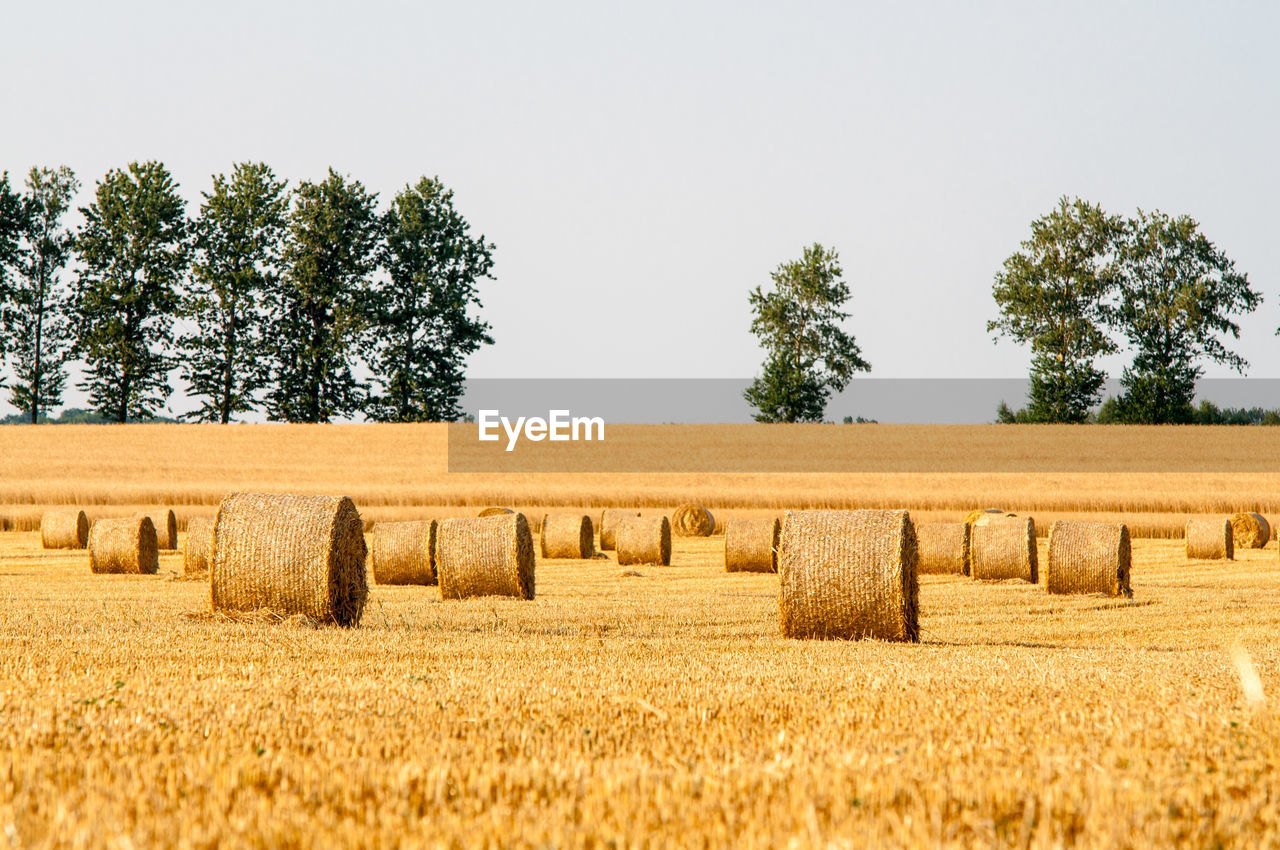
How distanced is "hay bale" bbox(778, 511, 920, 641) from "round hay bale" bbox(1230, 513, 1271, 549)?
21.0 m

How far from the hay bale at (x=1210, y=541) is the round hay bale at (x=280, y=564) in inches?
775

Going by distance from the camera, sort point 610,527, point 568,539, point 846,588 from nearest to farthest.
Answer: point 846,588, point 568,539, point 610,527

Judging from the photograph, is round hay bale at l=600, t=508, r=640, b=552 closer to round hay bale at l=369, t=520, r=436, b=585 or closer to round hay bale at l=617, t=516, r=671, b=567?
round hay bale at l=617, t=516, r=671, b=567

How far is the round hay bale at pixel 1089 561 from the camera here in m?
16.1

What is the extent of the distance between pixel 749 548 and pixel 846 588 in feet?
34.7

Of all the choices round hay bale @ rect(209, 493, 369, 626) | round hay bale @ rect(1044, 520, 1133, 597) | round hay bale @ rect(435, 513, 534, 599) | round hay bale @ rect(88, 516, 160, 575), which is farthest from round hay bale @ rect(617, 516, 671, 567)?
round hay bale @ rect(209, 493, 369, 626)

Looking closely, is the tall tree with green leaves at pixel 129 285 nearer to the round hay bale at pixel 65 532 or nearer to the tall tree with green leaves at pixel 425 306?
the tall tree with green leaves at pixel 425 306

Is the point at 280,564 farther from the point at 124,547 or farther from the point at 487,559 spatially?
the point at 124,547

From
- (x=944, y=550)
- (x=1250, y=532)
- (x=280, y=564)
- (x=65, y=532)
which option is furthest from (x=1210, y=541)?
(x=65, y=532)

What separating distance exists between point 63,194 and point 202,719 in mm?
59541

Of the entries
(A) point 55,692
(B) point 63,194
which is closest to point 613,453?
(B) point 63,194

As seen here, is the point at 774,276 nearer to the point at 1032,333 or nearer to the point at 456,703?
the point at 1032,333

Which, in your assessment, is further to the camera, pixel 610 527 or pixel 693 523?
pixel 693 523

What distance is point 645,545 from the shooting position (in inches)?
878
